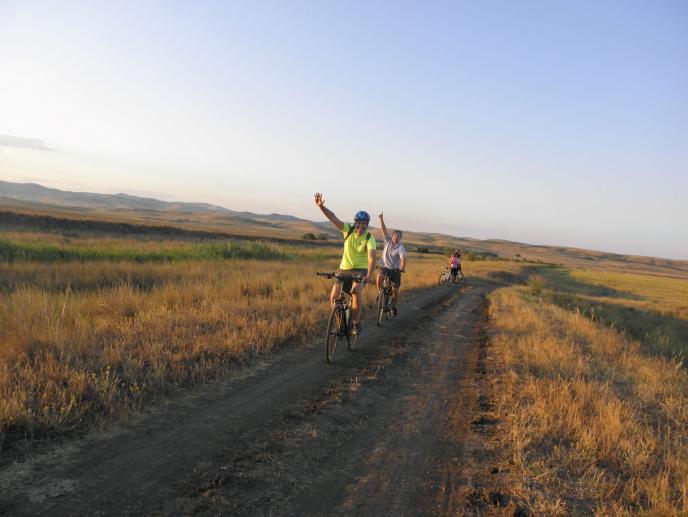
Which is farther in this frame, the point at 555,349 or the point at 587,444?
the point at 555,349

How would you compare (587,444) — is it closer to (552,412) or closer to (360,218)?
(552,412)

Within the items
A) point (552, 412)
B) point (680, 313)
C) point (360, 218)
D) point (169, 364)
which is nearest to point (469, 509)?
point (552, 412)

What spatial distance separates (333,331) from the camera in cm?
773

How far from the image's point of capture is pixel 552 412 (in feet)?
17.5

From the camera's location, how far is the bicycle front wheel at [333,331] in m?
7.35

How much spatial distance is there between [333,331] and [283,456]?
375cm

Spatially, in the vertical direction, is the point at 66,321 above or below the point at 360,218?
below

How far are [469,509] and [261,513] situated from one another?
5.47 feet

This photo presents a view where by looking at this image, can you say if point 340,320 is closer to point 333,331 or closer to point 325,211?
point 333,331

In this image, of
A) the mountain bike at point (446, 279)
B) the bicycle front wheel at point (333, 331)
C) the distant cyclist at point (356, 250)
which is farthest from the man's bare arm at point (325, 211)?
the mountain bike at point (446, 279)

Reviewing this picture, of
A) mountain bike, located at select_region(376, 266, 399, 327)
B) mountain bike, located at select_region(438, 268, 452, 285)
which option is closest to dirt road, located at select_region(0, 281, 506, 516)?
mountain bike, located at select_region(376, 266, 399, 327)

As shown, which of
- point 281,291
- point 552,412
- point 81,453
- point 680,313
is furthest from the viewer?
point 680,313

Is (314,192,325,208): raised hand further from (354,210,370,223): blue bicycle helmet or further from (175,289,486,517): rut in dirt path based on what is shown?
(175,289,486,517): rut in dirt path

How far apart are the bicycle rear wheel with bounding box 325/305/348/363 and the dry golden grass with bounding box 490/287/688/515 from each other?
9.53 feet
